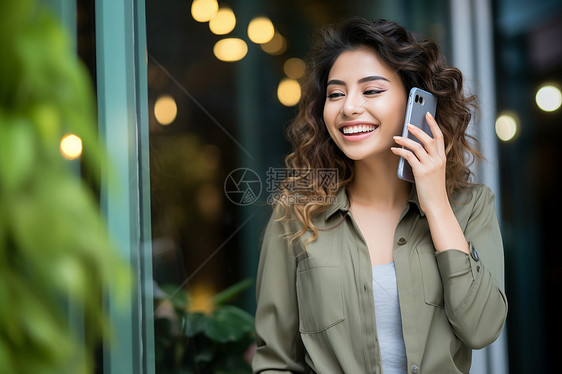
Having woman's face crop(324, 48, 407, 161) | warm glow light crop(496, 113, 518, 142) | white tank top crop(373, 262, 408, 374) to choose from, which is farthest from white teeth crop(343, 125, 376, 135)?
warm glow light crop(496, 113, 518, 142)

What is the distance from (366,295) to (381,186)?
11.2 inches

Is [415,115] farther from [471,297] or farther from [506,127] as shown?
[506,127]

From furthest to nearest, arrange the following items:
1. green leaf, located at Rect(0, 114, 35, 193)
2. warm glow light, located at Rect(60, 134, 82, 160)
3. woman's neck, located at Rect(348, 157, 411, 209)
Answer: woman's neck, located at Rect(348, 157, 411, 209) < warm glow light, located at Rect(60, 134, 82, 160) < green leaf, located at Rect(0, 114, 35, 193)

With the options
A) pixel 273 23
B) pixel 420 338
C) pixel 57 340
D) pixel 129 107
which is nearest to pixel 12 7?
pixel 57 340

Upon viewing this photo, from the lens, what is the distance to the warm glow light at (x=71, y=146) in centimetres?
105

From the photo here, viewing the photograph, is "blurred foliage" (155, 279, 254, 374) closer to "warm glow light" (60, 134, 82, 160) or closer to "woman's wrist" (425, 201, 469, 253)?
"warm glow light" (60, 134, 82, 160)

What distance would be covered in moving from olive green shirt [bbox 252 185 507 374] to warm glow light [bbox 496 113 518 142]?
0.93m

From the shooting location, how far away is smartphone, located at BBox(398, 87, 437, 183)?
4.45 feet

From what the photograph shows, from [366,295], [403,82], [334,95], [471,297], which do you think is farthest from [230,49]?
[471,297]

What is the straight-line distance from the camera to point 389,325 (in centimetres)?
132

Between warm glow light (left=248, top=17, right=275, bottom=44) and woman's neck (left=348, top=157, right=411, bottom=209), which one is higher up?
warm glow light (left=248, top=17, right=275, bottom=44)

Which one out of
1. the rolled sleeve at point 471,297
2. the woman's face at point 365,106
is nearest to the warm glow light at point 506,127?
the woman's face at point 365,106

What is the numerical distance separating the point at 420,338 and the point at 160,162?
2.50 feet

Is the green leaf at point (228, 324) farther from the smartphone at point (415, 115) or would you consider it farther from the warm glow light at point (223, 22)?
the warm glow light at point (223, 22)
